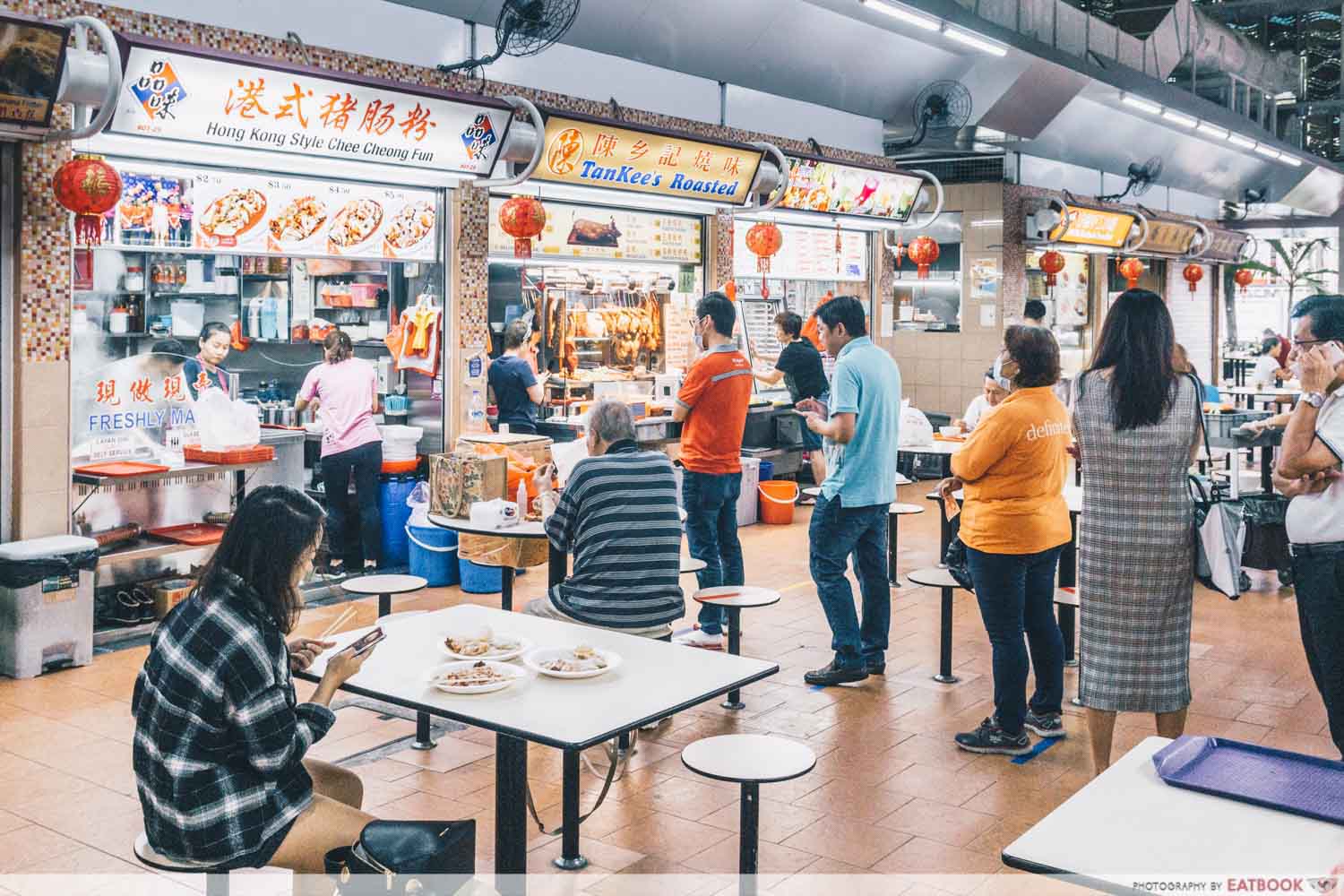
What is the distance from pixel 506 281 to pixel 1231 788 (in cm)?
780

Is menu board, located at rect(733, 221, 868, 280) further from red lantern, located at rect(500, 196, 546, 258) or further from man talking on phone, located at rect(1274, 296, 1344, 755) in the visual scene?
man talking on phone, located at rect(1274, 296, 1344, 755)

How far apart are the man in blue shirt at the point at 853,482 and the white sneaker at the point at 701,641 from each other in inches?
22.3

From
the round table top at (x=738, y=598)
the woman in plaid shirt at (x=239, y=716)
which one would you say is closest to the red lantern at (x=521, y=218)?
the round table top at (x=738, y=598)

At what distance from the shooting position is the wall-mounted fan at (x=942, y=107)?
12680 mm

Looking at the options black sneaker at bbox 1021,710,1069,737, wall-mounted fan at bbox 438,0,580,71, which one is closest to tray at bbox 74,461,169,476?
wall-mounted fan at bbox 438,0,580,71

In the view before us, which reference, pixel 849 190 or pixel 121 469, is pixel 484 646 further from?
pixel 849 190

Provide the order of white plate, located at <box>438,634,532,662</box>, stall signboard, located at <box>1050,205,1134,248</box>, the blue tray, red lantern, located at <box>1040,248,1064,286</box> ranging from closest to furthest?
the blue tray
white plate, located at <box>438,634,532,662</box>
red lantern, located at <box>1040,248,1064,286</box>
stall signboard, located at <box>1050,205,1134,248</box>

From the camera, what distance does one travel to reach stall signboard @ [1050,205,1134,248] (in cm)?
1461

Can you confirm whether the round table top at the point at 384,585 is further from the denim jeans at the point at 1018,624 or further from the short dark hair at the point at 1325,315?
the short dark hair at the point at 1325,315

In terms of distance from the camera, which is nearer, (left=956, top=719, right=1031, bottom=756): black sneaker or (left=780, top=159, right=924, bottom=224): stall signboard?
(left=956, top=719, right=1031, bottom=756): black sneaker

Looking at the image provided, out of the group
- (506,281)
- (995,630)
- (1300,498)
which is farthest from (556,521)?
(506,281)

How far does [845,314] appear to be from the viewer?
19.8 feet

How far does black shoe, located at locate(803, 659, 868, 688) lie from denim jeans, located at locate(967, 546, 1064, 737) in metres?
0.99

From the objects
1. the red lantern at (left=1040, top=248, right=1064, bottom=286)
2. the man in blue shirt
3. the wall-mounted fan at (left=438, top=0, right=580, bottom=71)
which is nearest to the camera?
the man in blue shirt
